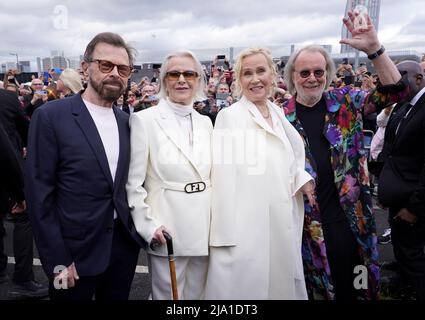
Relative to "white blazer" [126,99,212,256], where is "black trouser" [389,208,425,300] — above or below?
below

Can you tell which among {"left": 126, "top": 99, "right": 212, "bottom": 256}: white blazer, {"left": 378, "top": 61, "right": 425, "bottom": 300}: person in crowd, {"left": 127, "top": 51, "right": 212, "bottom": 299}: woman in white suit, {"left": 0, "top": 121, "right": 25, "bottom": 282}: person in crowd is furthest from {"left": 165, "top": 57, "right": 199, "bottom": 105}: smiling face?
{"left": 378, "top": 61, "right": 425, "bottom": 300}: person in crowd

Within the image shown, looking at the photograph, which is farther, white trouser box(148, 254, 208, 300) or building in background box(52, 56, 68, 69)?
Answer: building in background box(52, 56, 68, 69)

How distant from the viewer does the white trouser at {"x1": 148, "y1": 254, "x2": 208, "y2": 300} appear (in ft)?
6.56

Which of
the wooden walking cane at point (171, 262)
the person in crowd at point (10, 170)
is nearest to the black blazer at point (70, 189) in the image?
the wooden walking cane at point (171, 262)

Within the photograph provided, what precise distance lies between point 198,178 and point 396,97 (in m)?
1.34

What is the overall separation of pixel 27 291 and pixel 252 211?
8.28 feet

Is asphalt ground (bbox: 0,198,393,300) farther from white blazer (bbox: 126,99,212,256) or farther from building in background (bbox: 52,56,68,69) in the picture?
building in background (bbox: 52,56,68,69)

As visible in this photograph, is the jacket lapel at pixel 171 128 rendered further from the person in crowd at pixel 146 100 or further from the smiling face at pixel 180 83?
the person in crowd at pixel 146 100

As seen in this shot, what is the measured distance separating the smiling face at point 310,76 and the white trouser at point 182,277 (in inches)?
50.3

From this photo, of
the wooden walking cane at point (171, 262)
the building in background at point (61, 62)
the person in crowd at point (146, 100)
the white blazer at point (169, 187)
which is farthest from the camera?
the building in background at point (61, 62)

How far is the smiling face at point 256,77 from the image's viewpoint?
7.06 ft

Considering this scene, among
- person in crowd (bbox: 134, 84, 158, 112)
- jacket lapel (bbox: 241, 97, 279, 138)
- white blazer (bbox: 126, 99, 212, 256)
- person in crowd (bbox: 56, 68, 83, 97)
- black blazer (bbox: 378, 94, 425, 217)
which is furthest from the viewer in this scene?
person in crowd (bbox: 134, 84, 158, 112)

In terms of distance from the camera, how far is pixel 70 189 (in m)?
1.77

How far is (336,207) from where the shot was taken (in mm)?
2268
